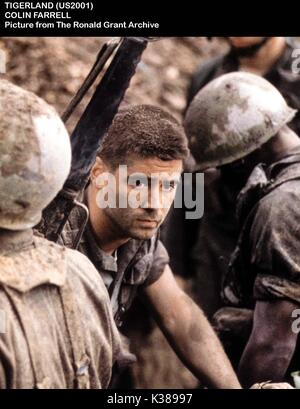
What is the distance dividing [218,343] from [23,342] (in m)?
1.92

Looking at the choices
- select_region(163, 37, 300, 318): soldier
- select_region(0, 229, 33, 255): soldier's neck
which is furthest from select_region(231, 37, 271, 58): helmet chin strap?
select_region(0, 229, 33, 255): soldier's neck

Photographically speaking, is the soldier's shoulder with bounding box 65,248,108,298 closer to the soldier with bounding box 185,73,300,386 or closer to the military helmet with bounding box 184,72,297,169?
the soldier with bounding box 185,73,300,386

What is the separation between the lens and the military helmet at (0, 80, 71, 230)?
308cm

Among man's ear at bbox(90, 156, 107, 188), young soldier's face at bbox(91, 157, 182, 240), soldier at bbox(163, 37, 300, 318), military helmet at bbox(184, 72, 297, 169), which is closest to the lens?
young soldier's face at bbox(91, 157, 182, 240)

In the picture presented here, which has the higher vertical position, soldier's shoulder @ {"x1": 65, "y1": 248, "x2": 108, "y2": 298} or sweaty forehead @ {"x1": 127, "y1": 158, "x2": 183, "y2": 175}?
sweaty forehead @ {"x1": 127, "y1": 158, "x2": 183, "y2": 175}

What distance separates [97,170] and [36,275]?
1429 mm

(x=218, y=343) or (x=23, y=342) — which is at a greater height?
(x=23, y=342)

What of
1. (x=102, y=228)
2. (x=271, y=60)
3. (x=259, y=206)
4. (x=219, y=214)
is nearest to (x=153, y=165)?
(x=102, y=228)

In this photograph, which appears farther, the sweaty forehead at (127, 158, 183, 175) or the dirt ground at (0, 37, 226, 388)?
the dirt ground at (0, 37, 226, 388)

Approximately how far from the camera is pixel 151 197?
4316 millimetres
